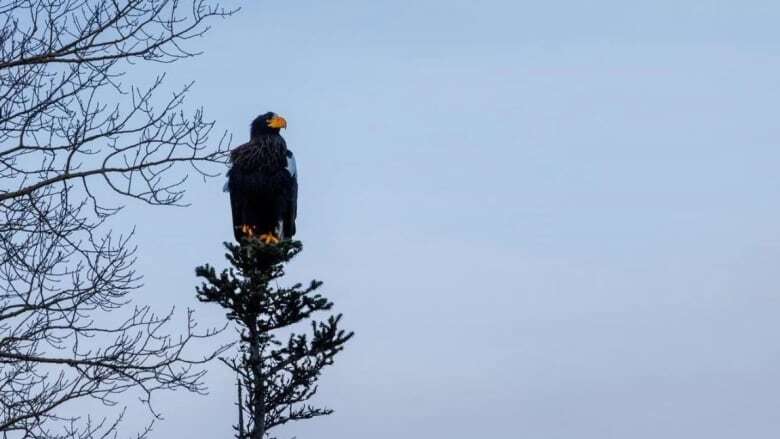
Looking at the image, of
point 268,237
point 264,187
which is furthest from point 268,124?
point 268,237


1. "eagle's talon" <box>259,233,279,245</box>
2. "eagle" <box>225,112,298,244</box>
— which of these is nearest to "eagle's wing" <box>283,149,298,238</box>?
"eagle" <box>225,112,298,244</box>

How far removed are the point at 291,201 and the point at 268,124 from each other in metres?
1.18

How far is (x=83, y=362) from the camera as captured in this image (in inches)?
414

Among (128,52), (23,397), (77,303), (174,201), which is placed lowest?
(23,397)

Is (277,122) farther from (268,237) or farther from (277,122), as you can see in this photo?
(268,237)

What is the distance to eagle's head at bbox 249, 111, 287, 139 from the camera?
57.5 ft

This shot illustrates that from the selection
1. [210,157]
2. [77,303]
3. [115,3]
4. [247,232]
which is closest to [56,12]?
[115,3]

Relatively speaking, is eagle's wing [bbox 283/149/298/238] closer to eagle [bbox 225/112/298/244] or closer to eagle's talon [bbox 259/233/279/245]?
eagle [bbox 225/112/298/244]

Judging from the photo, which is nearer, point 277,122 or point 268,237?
point 268,237

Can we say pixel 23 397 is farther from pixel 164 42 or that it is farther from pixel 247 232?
pixel 247 232

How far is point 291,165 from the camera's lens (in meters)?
17.5

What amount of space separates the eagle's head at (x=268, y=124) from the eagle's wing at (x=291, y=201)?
38 cm

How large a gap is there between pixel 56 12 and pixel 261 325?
173 inches

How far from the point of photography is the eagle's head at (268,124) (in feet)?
57.5
